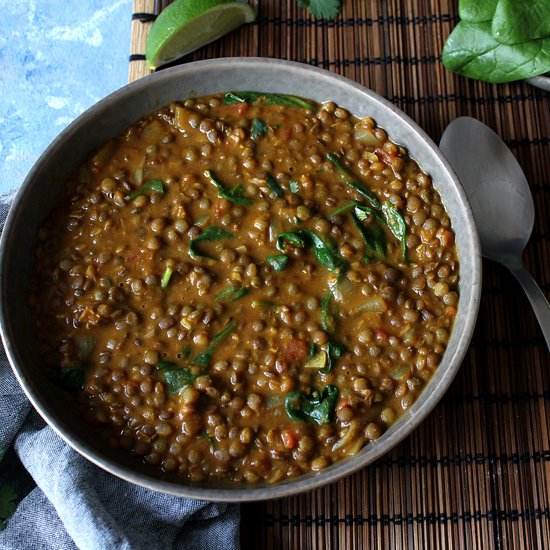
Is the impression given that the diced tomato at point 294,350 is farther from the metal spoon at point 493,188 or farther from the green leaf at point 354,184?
the metal spoon at point 493,188

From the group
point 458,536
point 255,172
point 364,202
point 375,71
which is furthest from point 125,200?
point 458,536

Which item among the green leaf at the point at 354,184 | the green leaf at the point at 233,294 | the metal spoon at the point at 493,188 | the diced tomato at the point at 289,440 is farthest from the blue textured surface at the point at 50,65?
the diced tomato at the point at 289,440

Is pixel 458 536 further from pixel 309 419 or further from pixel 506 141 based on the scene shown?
pixel 506 141

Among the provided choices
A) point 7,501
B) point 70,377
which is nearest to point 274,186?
point 70,377

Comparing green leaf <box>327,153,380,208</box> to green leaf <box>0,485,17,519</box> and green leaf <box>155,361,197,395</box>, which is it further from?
green leaf <box>0,485,17,519</box>

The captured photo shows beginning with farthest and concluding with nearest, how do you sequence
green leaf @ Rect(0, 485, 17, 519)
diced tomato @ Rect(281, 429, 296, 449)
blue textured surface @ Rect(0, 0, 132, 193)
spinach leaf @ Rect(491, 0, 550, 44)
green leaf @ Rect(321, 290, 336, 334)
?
blue textured surface @ Rect(0, 0, 132, 193), spinach leaf @ Rect(491, 0, 550, 44), green leaf @ Rect(0, 485, 17, 519), green leaf @ Rect(321, 290, 336, 334), diced tomato @ Rect(281, 429, 296, 449)

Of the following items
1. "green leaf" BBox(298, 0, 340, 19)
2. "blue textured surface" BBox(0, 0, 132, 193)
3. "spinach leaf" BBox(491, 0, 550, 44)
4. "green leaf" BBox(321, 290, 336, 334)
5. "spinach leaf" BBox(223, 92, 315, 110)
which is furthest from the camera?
"blue textured surface" BBox(0, 0, 132, 193)

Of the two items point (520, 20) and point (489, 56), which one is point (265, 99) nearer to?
point (489, 56)

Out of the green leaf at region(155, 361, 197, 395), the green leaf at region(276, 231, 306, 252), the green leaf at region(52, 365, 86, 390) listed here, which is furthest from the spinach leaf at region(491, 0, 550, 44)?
the green leaf at region(52, 365, 86, 390)
